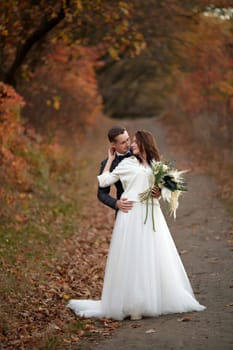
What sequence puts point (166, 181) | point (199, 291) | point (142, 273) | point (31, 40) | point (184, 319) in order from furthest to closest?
point (31, 40) → point (199, 291) → point (166, 181) → point (142, 273) → point (184, 319)

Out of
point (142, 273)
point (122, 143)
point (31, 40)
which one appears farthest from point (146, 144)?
point (31, 40)

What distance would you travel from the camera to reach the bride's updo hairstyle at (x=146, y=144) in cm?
737

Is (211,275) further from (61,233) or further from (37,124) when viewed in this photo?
(37,124)

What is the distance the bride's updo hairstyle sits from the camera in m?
7.37

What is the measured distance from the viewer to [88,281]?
9.78 meters

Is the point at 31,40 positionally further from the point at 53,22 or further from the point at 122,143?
the point at 122,143

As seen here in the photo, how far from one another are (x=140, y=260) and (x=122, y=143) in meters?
1.38

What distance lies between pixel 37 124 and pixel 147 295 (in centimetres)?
1726

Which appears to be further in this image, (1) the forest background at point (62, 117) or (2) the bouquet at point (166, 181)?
(1) the forest background at point (62, 117)

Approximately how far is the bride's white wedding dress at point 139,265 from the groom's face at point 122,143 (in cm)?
16

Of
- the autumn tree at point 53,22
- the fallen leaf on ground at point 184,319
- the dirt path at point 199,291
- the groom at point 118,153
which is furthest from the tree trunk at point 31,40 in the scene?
the fallen leaf on ground at point 184,319

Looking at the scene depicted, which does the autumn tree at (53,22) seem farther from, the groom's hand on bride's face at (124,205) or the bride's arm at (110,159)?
the groom's hand on bride's face at (124,205)

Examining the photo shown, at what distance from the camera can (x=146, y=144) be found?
739 cm

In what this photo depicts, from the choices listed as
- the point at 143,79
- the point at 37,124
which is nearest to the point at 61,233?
the point at 37,124
